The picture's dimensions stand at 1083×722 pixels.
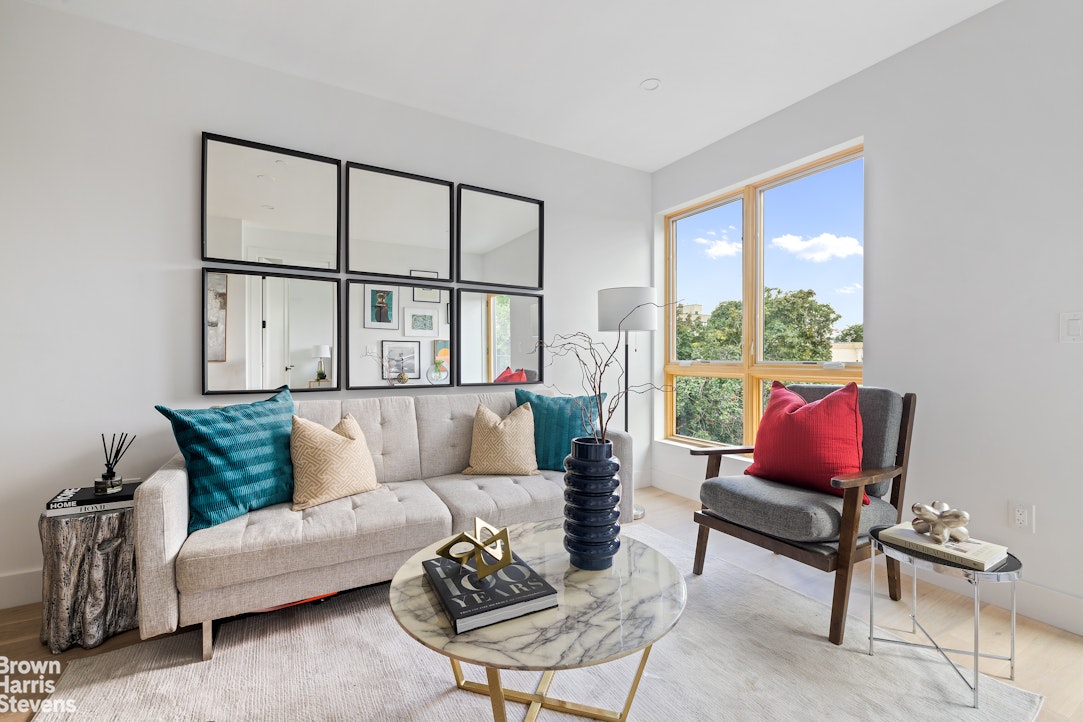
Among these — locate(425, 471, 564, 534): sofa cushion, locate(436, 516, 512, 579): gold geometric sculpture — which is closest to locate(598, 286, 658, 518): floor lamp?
locate(425, 471, 564, 534): sofa cushion

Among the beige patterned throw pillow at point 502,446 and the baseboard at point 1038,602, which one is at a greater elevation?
the beige patterned throw pillow at point 502,446

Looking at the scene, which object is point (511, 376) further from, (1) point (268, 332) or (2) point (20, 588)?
(2) point (20, 588)

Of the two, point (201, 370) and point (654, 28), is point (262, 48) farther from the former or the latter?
point (654, 28)

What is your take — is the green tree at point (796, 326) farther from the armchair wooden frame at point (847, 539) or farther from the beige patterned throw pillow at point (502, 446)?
the beige patterned throw pillow at point (502, 446)

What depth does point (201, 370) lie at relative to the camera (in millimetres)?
2400

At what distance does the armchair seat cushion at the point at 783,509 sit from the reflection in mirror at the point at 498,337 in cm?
158

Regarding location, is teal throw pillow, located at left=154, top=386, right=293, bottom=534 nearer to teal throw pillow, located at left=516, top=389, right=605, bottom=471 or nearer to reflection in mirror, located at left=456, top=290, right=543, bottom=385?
reflection in mirror, located at left=456, top=290, right=543, bottom=385

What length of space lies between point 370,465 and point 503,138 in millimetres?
2379

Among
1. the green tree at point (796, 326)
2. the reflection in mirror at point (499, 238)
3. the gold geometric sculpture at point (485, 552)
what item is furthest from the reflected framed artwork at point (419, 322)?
the green tree at point (796, 326)

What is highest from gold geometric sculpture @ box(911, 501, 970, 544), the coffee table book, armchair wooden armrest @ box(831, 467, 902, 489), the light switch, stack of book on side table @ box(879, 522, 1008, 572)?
the light switch

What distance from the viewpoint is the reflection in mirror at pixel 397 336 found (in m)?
2.80

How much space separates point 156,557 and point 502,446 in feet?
5.06

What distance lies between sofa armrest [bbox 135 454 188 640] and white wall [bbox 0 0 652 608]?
0.92 meters

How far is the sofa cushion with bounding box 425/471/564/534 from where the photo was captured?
2215 mm
